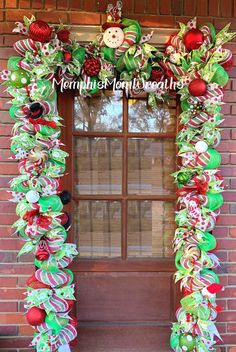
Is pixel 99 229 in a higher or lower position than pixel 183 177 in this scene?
lower

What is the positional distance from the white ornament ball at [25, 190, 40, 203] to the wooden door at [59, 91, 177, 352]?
438mm

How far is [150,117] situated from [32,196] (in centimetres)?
104

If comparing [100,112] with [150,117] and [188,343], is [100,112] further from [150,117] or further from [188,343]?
[188,343]

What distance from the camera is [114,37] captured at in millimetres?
2613

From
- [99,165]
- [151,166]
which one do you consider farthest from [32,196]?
[151,166]

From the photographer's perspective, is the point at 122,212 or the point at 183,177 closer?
the point at 183,177

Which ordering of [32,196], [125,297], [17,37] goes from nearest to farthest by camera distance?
1. [32,196]
2. [17,37]
3. [125,297]

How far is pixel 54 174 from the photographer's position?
2.58m

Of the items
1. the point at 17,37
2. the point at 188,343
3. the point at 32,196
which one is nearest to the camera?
the point at 32,196

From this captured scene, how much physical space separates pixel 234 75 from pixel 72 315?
1989mm

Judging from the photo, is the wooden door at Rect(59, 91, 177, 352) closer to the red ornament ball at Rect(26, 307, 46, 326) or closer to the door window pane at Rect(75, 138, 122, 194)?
the door window pane at Rect(75, 138, 122, 194)

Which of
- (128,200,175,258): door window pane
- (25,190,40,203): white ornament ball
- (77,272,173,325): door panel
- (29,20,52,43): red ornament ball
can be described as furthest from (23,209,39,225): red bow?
(29,20,52,43): red ornament ball

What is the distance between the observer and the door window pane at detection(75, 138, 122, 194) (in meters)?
2.98

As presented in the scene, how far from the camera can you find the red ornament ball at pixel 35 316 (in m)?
2.51
